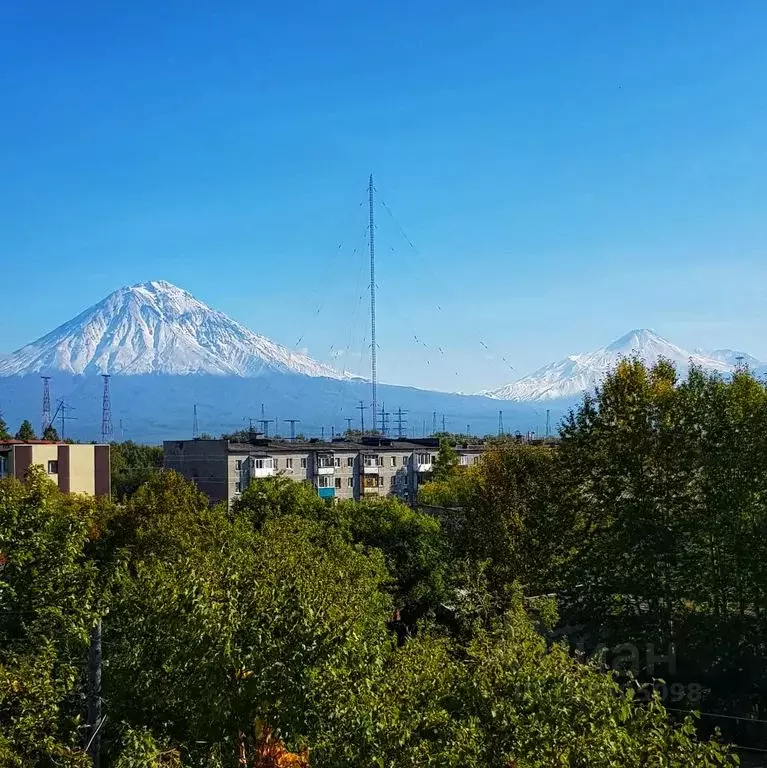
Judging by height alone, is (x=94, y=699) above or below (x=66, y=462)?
below

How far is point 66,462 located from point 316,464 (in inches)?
856

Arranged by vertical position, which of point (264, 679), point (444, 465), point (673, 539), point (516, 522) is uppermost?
point (444, 465)

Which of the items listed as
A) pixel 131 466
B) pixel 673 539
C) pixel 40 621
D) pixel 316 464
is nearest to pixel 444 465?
pixel 316 464

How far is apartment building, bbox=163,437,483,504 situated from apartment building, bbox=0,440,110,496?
8460mm

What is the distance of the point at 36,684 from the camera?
8.67m

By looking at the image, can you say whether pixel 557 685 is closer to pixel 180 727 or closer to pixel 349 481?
pixel 180 727

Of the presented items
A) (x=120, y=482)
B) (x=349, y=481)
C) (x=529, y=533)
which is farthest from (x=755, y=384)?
(x=120, y=482)

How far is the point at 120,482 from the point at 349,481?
22.5 m

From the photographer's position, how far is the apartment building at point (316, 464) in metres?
64.6

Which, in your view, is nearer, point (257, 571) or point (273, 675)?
point (273, 675)

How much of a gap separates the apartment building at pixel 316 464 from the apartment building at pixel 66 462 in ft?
27.8

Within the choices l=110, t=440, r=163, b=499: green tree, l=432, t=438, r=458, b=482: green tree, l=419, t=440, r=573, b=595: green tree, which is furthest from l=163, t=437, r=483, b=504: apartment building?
l=419, t=440, r=573, b=595: green tree

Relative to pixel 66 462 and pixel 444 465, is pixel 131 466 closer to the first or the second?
pixel 66 462

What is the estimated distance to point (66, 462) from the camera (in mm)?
52750
